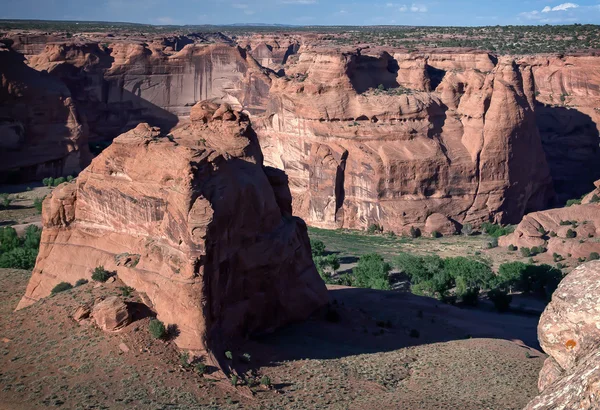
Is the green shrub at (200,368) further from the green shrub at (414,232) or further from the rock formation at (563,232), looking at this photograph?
the green shrub at (414,232)

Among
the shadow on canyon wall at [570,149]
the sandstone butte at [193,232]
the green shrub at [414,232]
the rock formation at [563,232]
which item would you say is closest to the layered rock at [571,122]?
the shadow on canyon wall at [570,149]

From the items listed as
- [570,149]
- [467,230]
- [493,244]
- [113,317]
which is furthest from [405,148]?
[113,317]

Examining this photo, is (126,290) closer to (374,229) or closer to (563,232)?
(374,229)

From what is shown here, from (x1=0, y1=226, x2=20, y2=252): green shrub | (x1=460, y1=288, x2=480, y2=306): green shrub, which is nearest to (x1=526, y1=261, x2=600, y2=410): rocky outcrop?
(x1=460, y1=288, x2=480, y2=306): green shrub

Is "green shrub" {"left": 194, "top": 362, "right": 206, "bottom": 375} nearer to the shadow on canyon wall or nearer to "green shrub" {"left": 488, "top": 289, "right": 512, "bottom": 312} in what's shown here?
"green shrub" {"left": 488, "top": 289, "right": 512, "bottom": 312}

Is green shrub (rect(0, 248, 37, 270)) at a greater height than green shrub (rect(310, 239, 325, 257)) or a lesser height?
greater

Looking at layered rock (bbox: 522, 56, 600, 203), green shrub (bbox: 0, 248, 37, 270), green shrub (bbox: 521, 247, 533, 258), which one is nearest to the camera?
green shrub (bbox: 0, 248, 37, 270)
